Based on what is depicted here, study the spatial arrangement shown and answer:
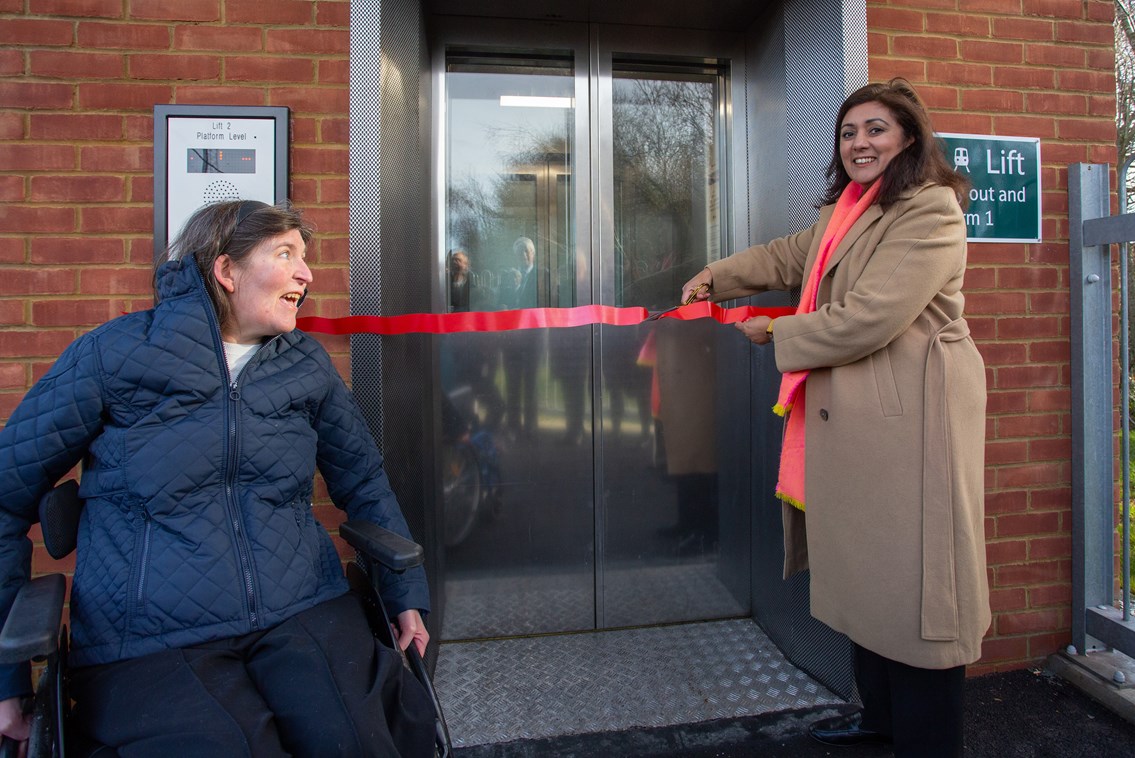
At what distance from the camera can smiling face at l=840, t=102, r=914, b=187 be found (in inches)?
77.4

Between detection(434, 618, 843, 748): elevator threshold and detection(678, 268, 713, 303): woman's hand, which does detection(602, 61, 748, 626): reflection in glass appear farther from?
detection(678, 268, 713, 303): woman's hand

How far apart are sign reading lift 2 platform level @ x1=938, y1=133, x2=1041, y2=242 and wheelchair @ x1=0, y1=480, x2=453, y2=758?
8.69 ft

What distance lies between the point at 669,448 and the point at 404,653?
180cm

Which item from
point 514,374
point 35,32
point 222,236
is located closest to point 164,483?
point 222,236

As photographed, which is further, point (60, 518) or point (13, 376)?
point (13, 376)

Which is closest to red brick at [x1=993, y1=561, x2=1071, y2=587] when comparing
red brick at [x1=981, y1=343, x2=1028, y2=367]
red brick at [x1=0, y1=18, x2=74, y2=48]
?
red brick at [x1=981, y1=343, x2=1028, y2=367]

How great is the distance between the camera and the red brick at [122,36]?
2355mm

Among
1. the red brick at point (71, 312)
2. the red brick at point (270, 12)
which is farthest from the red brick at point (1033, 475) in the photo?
the red brick at point (71, 312)

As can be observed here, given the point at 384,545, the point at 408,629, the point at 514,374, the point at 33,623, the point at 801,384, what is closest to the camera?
the point at 33,623

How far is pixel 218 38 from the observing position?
240 centimetres

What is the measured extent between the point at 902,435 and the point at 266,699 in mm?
1709

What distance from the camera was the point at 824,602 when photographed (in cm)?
203

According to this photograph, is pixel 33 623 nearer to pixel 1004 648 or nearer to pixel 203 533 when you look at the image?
pixel 203 533

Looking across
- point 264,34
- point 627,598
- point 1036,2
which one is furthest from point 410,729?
point 1036,2
